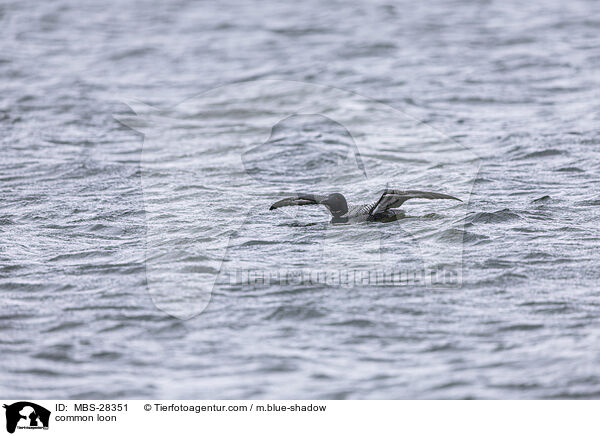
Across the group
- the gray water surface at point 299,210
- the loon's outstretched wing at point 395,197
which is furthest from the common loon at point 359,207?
the gray water surface at point 299,210

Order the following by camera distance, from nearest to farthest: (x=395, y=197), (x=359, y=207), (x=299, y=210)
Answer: (x=395, y=197), (x=359, y=207), (x=299, y=210)

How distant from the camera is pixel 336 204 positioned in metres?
8.22

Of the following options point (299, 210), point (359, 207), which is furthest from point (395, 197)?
point (299, 210)

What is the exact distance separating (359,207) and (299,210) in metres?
0.83

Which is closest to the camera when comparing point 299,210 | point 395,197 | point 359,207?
point 395,197

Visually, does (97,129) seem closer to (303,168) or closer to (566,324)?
(303,168)

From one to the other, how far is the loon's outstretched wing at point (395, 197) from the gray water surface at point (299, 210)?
0.24m

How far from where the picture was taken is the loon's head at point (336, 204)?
26.9 ft

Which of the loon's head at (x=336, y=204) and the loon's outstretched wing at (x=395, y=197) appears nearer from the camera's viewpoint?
the loon's outstretched wing at (x=395, y=197)

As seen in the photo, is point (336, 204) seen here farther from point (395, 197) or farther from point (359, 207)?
point (395, 197)

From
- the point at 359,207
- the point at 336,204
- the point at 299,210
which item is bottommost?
the point at 299,210

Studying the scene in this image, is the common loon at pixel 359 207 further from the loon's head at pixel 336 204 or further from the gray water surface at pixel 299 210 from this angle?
the gray water surface at pixel 299 210

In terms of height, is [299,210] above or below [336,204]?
below
